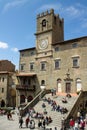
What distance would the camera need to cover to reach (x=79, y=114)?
30.8m

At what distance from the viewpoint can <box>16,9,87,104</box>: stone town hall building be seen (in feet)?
127

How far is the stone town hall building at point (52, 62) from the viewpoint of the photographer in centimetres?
3872

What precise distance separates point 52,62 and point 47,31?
7066 millimetres

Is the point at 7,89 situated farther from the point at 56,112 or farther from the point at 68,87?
the point at 56,112

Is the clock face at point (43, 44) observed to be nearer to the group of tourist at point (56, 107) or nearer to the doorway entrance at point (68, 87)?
the doorway entrance at point (68, 87)

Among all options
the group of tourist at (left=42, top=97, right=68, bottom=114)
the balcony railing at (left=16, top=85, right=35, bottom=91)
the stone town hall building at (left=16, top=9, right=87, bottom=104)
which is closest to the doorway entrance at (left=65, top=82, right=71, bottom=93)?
the stone town hall building at (left=16, top=9, right=87, bottom=104)

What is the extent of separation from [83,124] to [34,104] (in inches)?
498

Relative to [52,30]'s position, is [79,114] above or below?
below

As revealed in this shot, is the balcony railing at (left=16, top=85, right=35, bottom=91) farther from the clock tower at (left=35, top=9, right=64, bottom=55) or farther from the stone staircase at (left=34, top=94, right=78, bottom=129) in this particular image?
the clock tower at (left=35, top=9, right=64, bottom=55)

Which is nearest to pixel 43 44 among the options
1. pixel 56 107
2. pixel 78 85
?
pixel 78 85

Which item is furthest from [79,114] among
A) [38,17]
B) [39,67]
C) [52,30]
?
[38,17]

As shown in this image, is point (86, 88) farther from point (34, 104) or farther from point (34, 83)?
point (34, 83)

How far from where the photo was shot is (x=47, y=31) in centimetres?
4466

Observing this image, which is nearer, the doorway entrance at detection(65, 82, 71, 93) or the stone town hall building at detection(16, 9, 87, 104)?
the stone town hall building at detection(16, 9, 87, 104)
